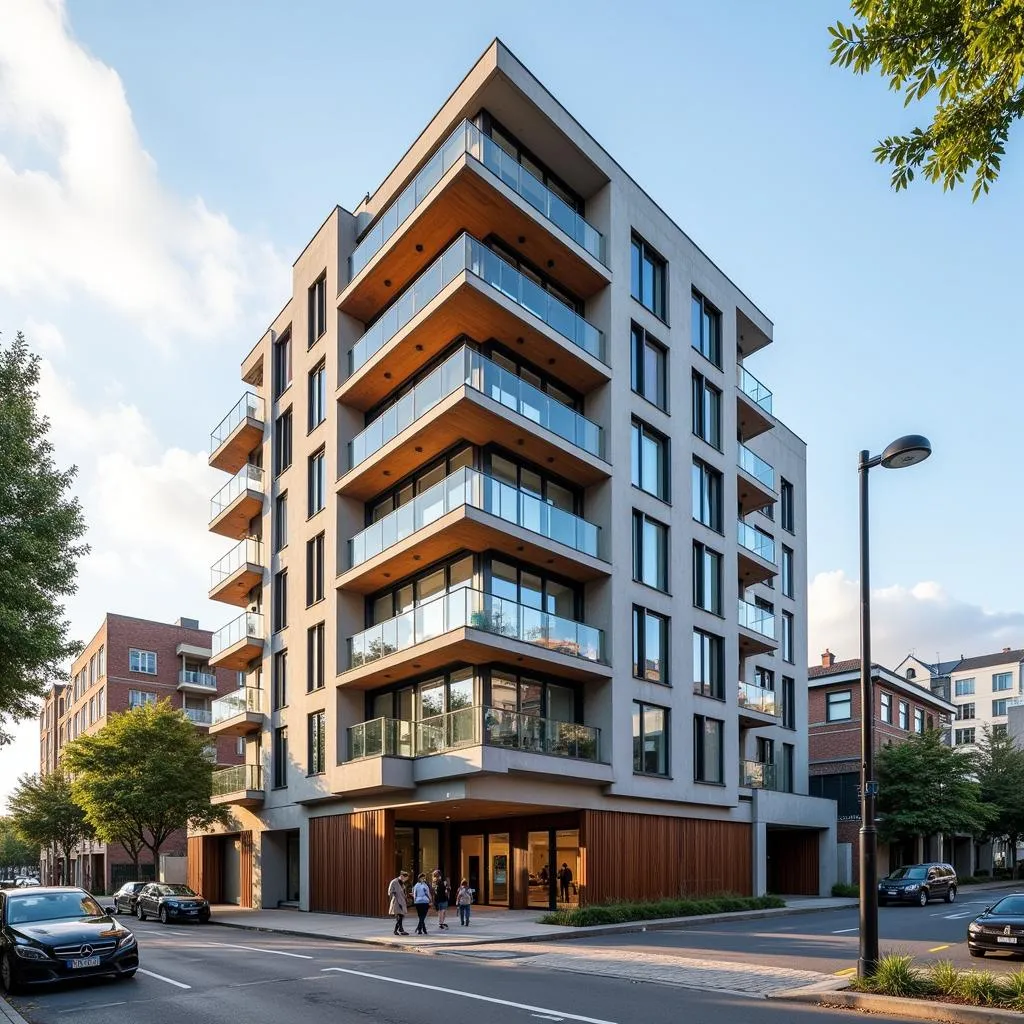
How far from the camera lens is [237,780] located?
36.4m

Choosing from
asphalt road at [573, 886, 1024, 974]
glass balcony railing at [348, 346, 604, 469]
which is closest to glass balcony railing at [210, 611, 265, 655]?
glass balcony railing at [348, 346, 604, 469]

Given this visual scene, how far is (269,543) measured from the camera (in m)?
36.9

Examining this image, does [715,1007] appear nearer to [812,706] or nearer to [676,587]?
[676,587]

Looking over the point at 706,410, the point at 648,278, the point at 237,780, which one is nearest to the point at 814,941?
the point at 706,410

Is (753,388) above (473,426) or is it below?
above

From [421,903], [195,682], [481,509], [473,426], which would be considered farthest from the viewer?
[195,682]

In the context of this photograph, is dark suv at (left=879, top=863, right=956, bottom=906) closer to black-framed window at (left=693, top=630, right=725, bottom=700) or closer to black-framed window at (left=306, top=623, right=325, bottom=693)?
black-framed window at (left=693, top=630, right=725, bottom=700)

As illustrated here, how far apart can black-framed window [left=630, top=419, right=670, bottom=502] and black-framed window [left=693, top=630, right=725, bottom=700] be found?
200 inches

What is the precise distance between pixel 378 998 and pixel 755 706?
25704 mm

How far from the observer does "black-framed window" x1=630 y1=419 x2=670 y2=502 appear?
30328mm

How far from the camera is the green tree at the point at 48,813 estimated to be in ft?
190

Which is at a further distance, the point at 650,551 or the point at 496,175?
the point at 650,551

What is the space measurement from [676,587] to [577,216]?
1180 cm

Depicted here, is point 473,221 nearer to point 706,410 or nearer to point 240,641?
point 706,410
